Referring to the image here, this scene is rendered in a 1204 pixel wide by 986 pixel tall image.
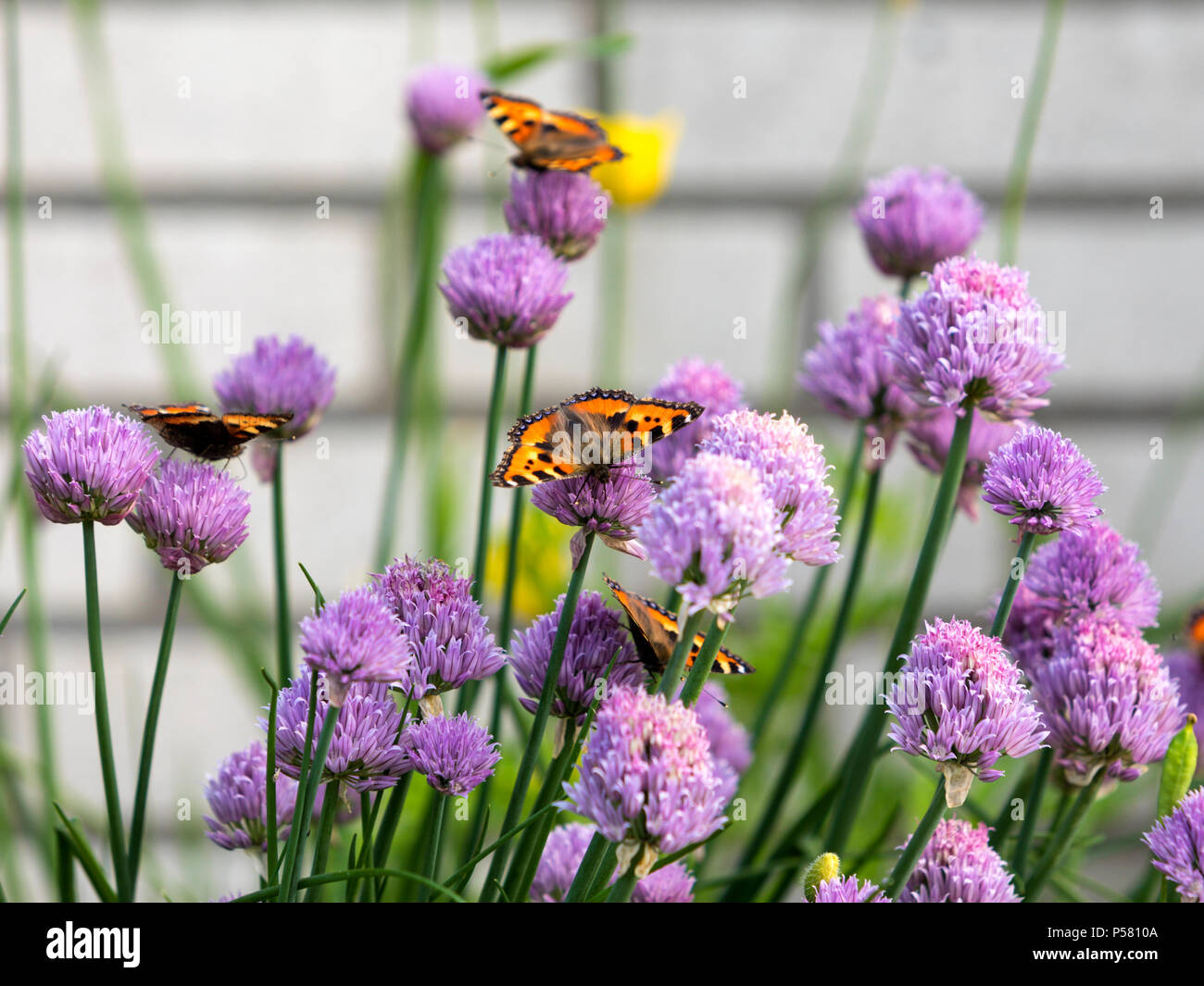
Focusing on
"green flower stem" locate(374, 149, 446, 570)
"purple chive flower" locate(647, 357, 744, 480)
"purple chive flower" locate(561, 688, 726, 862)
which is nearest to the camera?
"purple chive flower" locate(561, 688, 726, 862)

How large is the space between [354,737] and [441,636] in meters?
0.02

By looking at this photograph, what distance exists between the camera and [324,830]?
0.20 m

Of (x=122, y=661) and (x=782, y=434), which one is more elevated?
(x=782, y=434)

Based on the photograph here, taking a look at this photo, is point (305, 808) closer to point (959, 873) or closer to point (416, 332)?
point (959, 873)

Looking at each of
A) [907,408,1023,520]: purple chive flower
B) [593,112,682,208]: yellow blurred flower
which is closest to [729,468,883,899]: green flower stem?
[907,408,1023,520]: purple chive flower

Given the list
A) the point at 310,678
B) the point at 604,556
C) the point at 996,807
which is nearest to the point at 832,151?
the point at 604,556

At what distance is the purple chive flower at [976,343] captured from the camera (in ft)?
0.70

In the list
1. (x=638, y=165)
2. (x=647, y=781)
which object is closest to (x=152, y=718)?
(x=647, y=781)

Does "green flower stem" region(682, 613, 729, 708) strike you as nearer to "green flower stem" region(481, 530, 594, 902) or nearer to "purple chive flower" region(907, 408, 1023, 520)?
"green flower stem" region(481, 530, 594, 902)

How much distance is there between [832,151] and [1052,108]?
20cm

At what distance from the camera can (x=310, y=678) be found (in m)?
0.20

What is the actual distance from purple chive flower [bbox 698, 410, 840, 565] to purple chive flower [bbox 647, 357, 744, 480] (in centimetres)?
7

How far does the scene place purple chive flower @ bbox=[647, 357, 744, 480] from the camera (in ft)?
0.87
